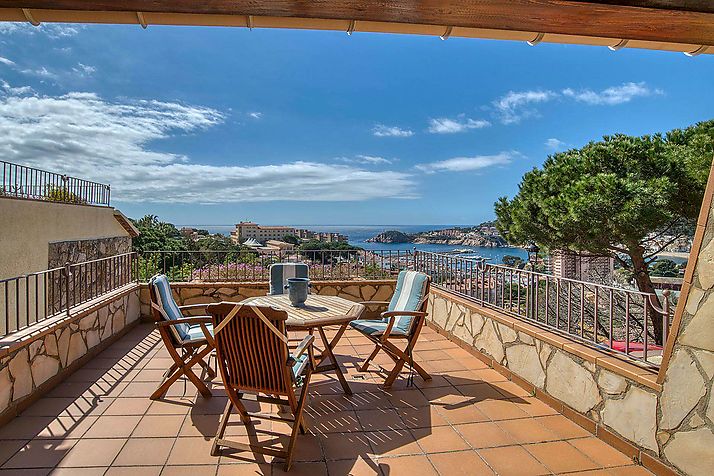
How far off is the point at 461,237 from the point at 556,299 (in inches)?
363

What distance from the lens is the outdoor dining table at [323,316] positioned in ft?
10.4

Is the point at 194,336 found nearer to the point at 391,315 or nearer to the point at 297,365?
the point at 297,365

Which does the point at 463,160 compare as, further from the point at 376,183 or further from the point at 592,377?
the point at 592,377

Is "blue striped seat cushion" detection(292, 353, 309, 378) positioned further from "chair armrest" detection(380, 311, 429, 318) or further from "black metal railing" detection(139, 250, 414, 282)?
"black metal railing" detection(139, 250, 414, 282)

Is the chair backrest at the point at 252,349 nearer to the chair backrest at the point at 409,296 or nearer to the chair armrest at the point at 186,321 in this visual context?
the chair armrest at the point at 186,321

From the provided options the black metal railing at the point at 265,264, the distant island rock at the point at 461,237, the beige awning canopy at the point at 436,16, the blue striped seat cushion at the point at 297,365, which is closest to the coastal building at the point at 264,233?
the distant island rock at the point at 461,237

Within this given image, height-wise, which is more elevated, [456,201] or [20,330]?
[456,201]

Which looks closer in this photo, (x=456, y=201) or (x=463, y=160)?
(x=463, y=160)

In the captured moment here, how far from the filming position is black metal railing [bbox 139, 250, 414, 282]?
6.65 meters

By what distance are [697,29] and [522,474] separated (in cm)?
234

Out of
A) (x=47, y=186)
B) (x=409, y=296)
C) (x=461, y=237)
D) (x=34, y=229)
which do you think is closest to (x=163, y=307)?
(x=409, y=296)

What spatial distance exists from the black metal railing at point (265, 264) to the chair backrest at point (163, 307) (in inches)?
122

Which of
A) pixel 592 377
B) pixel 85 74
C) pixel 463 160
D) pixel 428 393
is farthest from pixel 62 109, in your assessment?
pixel 463 160

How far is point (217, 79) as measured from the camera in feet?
43.5
